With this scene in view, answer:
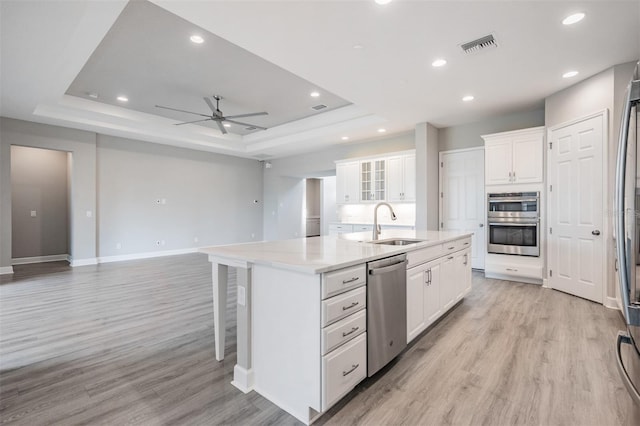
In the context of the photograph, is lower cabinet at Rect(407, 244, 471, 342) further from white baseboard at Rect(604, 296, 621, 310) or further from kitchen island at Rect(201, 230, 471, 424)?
white baseboard at Rect(604, 296, 621, 310)

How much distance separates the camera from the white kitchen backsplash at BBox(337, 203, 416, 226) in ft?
22.0

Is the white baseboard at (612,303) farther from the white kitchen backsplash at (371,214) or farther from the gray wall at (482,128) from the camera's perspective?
the white kitchen backsplash at (371,214)

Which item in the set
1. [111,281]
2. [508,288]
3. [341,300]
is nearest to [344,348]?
[341,300]

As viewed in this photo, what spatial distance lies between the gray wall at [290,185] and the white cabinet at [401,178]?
1362 millimetres

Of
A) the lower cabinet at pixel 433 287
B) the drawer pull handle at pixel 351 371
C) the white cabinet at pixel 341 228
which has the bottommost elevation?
the drawer pull handle at pixel 351 371

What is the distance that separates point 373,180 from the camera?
6.97 m

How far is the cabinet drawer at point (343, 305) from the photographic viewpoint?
163 cm

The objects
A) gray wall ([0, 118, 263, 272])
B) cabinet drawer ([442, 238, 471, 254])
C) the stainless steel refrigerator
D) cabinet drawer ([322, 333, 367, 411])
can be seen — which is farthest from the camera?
gray wall ([0, 118, 263, 272])

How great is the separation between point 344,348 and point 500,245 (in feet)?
14.0

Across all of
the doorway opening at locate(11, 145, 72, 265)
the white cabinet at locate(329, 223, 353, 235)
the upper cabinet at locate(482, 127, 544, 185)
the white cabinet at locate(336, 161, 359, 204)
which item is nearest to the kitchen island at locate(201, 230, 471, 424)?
the upper cabinet at locate(482, 127, 544, 185)

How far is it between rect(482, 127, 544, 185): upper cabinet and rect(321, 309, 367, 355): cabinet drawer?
4.22m

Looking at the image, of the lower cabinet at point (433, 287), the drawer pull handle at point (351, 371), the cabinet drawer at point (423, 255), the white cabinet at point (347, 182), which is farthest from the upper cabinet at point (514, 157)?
the drawer pull handle at point (351, 371)

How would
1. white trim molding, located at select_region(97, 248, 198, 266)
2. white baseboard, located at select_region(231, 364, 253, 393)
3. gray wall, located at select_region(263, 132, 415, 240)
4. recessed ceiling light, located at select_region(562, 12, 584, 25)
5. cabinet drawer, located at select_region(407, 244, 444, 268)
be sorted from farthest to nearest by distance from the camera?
gray wall, located at select_region(263, 132, 415, 240), white trim molding, located at select_region(97, 248, 198, 266), recessed ceiling light, located at select_region(562, 12, 584, 25), cabinet drawer, located at select_region(407, 244, 444, 268), white baseboard, located at select_region(231, 364, 253, 393)

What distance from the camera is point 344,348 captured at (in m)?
1.76
